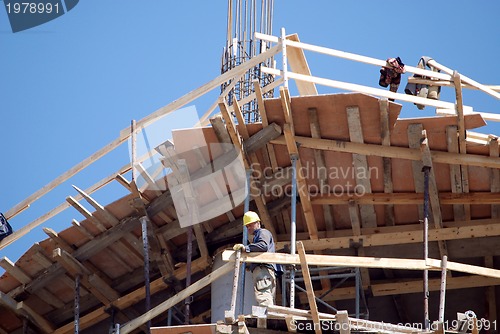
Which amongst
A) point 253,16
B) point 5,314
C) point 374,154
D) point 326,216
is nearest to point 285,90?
point 374,154

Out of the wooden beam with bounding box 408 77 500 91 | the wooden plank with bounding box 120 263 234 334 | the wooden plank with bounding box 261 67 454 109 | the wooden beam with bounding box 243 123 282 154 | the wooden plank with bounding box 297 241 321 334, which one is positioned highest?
the wooden beam with bounding box 408 77 500 91

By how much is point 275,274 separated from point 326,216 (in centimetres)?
323

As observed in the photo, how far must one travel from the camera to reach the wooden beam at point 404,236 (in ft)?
66.4

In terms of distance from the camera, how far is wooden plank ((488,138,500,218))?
18750mm

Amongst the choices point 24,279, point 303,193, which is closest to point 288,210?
point 303,193

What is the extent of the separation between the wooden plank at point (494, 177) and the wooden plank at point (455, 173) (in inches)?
20.7

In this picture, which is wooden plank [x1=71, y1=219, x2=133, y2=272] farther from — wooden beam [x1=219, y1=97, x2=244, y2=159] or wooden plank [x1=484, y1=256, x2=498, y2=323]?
wooden plank [x1=484, y1=256, x2=498, y2=323]

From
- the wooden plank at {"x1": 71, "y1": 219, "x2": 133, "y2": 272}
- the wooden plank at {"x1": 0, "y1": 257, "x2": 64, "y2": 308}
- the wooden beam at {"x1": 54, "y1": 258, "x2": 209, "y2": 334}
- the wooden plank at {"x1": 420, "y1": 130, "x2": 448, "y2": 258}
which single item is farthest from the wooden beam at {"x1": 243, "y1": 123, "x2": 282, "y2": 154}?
the wooden plank at {"x1": 0, "y1": 257, "x2": 64, "y2": 308}

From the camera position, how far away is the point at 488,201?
65.2 feet

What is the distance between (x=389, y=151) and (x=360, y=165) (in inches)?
31.6

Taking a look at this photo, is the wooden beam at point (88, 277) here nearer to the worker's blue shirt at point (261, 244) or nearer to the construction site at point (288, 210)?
the construction site at point (288, 210)

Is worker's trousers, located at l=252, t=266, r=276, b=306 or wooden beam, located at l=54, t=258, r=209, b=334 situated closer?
worker's trousers, located at l=252, t=266, r=276, b=306

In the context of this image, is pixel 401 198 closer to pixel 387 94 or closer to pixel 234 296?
pixel 387 94

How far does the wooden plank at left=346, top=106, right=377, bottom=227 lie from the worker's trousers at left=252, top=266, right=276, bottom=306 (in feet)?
9.36
